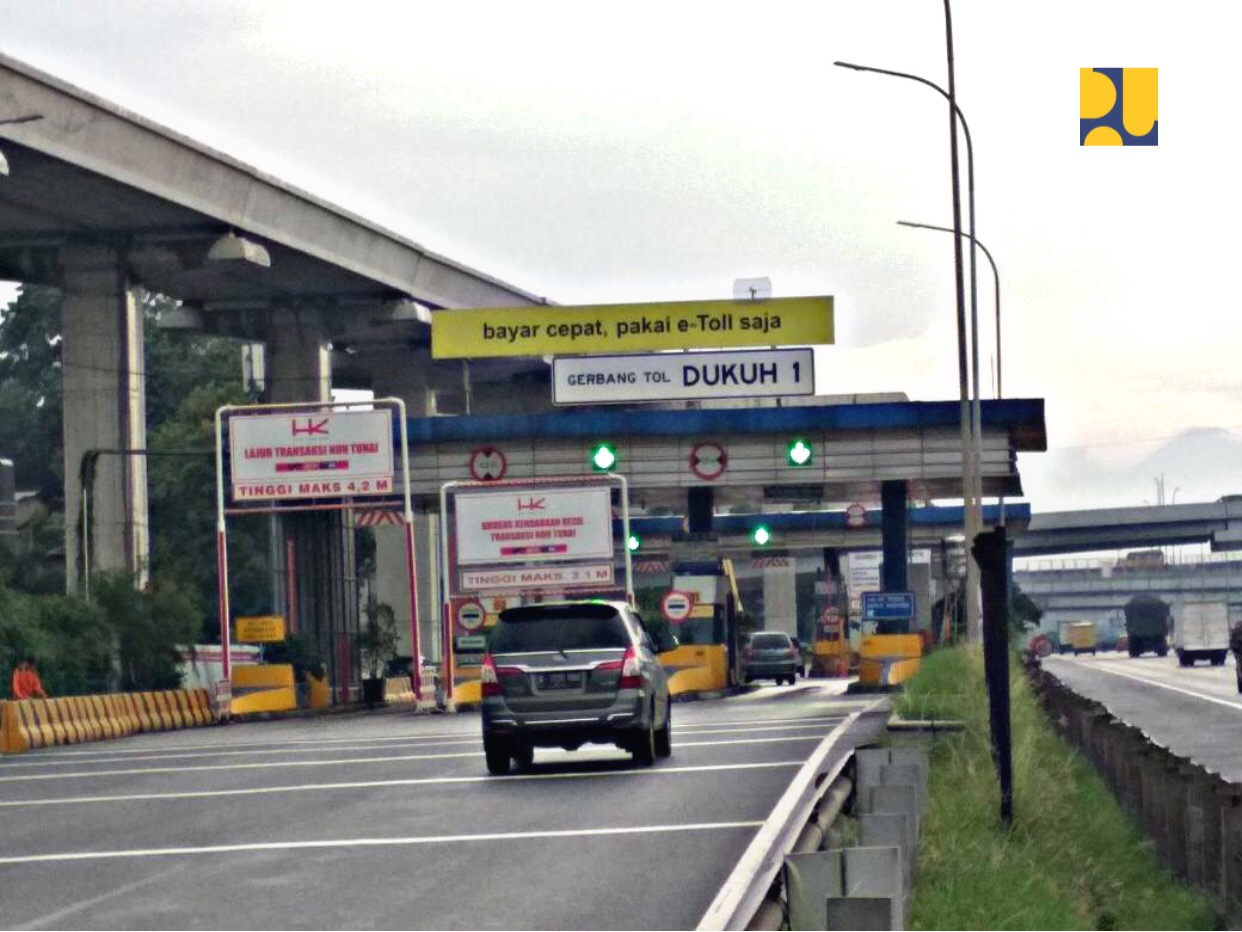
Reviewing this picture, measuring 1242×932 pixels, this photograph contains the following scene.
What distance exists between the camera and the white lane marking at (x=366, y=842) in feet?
53.6

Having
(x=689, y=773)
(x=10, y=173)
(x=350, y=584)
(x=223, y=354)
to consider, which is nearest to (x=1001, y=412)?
(x=350, y=584)

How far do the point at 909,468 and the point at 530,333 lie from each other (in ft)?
32.1

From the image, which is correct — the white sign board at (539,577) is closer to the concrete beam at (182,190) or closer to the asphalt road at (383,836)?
the concrete beam at (182,190)

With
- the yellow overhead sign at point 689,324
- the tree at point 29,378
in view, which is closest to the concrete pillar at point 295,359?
the yellow overhead sign at point 689,324

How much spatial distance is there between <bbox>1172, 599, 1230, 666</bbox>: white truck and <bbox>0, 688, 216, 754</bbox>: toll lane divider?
203 ft

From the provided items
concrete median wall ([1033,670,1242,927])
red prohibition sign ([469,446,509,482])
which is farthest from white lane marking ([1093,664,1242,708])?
concrete median wall ([1033,670,1242,927])

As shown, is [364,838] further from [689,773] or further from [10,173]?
[10,173]

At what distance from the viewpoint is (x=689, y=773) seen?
75.2ft

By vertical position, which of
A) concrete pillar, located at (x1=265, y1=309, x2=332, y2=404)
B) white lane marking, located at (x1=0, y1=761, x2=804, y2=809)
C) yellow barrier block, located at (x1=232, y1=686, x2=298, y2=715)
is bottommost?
yellow barrier block, located at (x1=232, y1=686, x2=298, y2=715)

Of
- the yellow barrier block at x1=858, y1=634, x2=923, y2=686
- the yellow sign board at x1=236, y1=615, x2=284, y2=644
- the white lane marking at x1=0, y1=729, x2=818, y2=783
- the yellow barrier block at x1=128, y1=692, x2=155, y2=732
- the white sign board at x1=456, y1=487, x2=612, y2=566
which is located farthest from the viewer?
the yellow sign board at x1=236, y1=615, x2=284, y2=644

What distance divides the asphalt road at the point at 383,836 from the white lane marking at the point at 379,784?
0.15 ft

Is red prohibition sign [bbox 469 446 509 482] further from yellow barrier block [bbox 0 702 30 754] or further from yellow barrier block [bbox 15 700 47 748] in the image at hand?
yellow barrier block [bbox 0 702 30 754]

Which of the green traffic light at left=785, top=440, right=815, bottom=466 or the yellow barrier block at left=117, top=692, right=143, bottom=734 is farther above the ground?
the green traffic light at left=785, top=440, right=815, bottom=466

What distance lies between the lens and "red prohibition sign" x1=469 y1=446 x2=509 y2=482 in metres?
55.6
